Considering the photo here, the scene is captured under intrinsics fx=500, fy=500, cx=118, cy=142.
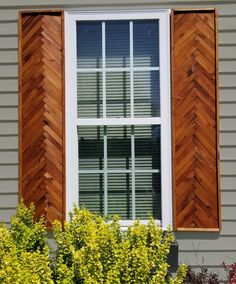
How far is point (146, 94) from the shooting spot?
16.6 ft

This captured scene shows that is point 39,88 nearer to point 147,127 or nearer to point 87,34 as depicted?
point 87,34

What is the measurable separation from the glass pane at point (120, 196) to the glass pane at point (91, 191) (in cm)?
9

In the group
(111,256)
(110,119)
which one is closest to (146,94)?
(110,119)

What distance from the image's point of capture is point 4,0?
514 cm

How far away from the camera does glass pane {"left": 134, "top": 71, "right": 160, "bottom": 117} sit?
5.04m

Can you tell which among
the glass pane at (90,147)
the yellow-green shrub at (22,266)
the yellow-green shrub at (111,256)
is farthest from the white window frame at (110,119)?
the yellow-green shrub at (111,256)

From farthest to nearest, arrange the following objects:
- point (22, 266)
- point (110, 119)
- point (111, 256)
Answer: point (110, 119), point (111, 256), point (22, 266)

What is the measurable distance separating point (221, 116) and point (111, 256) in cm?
212

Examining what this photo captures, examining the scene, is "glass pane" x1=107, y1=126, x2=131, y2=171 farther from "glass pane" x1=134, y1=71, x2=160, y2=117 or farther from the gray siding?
the gray siding

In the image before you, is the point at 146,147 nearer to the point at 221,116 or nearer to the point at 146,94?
the point at 146,94

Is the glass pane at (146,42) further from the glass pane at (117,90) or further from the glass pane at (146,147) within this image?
the glass pane at (146,147)

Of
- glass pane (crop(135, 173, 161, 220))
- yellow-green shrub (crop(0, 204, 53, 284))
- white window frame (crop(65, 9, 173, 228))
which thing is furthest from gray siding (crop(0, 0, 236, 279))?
yellow-green shrub (crop(0, 204, 53, 284))

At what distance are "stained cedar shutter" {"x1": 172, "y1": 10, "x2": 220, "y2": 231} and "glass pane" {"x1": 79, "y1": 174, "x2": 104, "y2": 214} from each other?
76 centimetres

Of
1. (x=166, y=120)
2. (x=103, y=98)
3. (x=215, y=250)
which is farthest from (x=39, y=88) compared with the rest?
(x=215, y=250)
